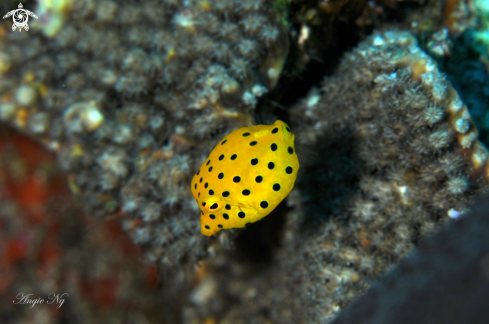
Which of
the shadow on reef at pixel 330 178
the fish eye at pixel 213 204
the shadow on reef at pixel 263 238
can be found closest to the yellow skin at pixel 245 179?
the fish eye at pixel 213 204

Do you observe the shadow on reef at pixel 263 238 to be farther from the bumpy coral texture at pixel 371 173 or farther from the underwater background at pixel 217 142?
the bumpy coral texture at pixel 371 173

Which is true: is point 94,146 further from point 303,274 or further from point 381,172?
point 381,172

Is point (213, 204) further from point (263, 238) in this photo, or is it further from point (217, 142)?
point (263, 238)

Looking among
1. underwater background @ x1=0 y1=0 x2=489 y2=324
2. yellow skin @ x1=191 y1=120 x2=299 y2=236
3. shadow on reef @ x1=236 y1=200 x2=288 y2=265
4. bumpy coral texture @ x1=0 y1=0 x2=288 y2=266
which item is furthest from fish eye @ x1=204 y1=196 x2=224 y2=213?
shadow on reef @ x1=236 y1=200 x2=288 y2=265

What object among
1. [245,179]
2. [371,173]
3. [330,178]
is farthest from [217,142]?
[371,173]

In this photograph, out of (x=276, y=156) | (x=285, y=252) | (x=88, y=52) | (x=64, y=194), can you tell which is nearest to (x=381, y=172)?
(x=276, y=156)

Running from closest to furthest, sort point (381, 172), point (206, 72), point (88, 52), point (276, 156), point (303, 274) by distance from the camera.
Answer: point (276, 156) → point (381, 172) → point (206, 72) → point (303, 274) → point (88, 52)

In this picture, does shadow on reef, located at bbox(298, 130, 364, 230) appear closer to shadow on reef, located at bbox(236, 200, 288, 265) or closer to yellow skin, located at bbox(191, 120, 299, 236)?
shadow on reef, located at bbox(236, 200, 288, 265)
